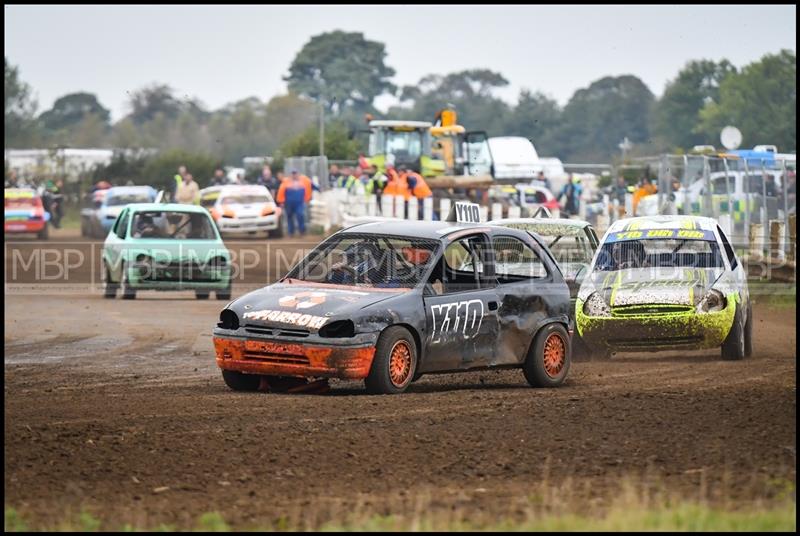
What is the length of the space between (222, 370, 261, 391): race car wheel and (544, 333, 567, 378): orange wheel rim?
2465 mm

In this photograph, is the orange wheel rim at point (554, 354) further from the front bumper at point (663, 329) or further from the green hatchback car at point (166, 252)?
the green hatchback car at point (166, 252)

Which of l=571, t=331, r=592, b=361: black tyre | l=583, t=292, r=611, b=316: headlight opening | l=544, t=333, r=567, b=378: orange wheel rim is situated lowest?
l=571, t=331, r=592, b=361: black tyre

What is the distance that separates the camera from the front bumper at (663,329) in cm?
1387

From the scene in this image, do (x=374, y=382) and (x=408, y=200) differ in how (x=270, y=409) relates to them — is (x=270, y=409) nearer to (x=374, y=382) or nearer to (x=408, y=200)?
(x=374, y=382)

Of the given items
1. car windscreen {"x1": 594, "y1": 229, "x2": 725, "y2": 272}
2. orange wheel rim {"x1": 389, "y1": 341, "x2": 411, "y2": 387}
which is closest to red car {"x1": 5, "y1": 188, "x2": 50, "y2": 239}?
car windscreen {"x1": 594, "y1": 229, "x2": 725, "y2": 272}

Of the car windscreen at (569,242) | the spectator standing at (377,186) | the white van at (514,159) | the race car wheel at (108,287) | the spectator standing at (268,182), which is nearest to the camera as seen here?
the car windscreen at (569,242)

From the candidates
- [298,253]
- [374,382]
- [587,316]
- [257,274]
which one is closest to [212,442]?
[374,382]

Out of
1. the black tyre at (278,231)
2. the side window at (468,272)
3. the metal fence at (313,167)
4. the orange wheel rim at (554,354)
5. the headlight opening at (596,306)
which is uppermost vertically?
the metal fence at (313,167)

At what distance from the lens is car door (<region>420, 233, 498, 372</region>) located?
447 inches

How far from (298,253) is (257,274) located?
15.3ft

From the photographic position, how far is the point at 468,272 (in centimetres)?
1205

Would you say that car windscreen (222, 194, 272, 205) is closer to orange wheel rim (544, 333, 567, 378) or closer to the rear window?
the rear window

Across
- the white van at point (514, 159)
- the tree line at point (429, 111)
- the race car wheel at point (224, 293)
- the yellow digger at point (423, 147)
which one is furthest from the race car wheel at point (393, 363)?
the tree line at point (429, 111)

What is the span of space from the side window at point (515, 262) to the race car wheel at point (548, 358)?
0.52 m
